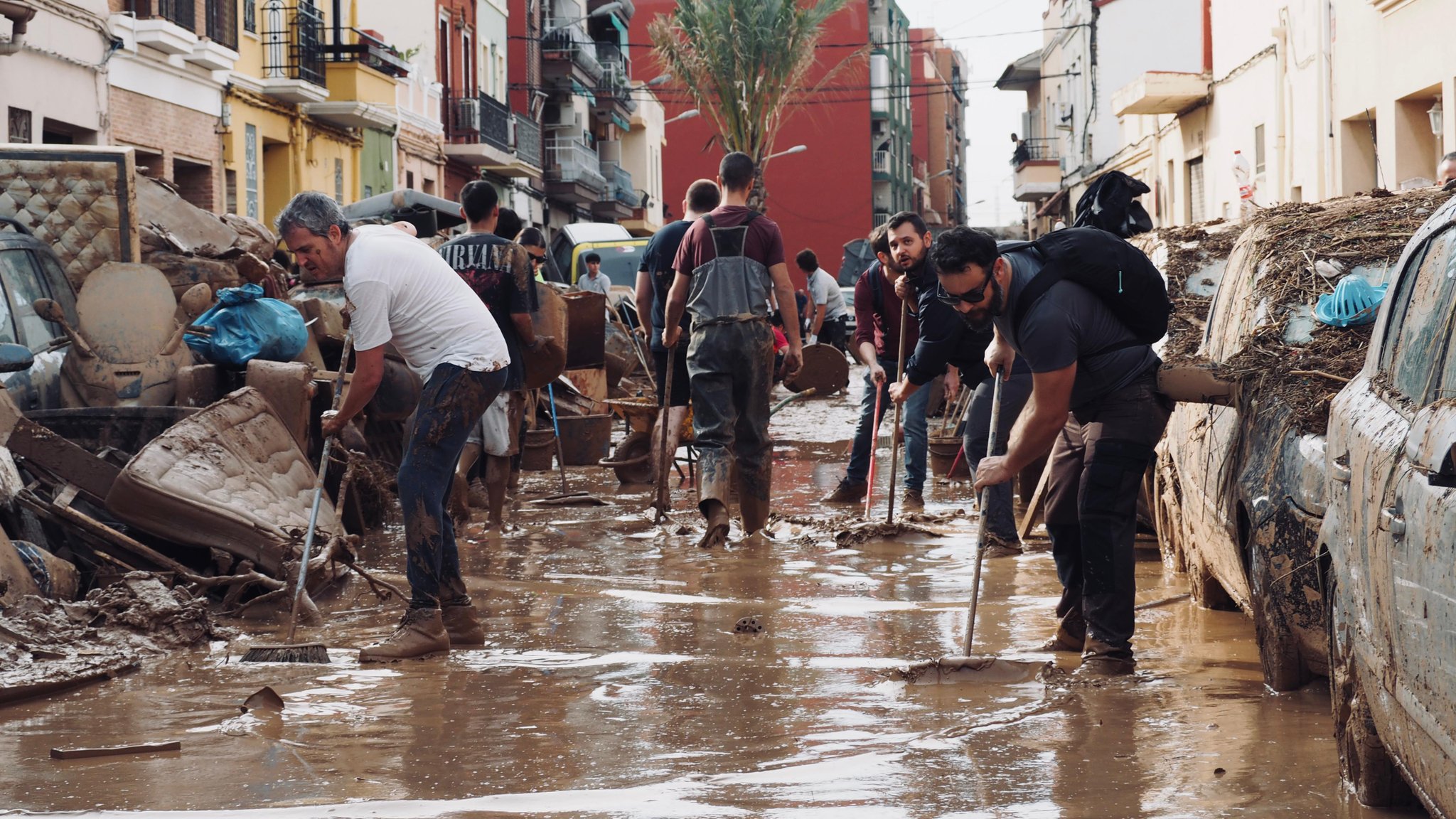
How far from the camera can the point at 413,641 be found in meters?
6.25

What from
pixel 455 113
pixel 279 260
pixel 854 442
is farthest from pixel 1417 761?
pixel 455 113

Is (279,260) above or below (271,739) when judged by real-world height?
above

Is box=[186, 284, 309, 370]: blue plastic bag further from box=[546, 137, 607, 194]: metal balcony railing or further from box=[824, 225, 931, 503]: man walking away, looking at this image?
box=[546, 137, 607, 194]: metal balcony railing

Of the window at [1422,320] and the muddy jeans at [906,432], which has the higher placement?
the window at [1422,320]

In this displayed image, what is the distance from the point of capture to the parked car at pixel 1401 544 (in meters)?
3.22

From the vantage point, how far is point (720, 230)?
9461mm

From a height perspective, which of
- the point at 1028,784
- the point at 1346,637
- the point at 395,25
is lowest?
the point at 1028,784

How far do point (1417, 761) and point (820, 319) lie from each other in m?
15.6

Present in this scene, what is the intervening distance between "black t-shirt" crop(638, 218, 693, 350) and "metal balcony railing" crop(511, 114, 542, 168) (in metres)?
36.1

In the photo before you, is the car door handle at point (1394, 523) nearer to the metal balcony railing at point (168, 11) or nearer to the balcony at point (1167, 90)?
the metal balcony railing at point (168, 11)

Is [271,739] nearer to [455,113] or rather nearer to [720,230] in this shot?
[720,230]

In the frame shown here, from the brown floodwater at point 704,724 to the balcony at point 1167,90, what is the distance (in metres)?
23.7

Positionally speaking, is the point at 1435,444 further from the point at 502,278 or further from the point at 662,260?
the point at 662,260

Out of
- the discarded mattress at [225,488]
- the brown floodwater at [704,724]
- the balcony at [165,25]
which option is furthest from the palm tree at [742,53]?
the brown floodwater at [704,724]
